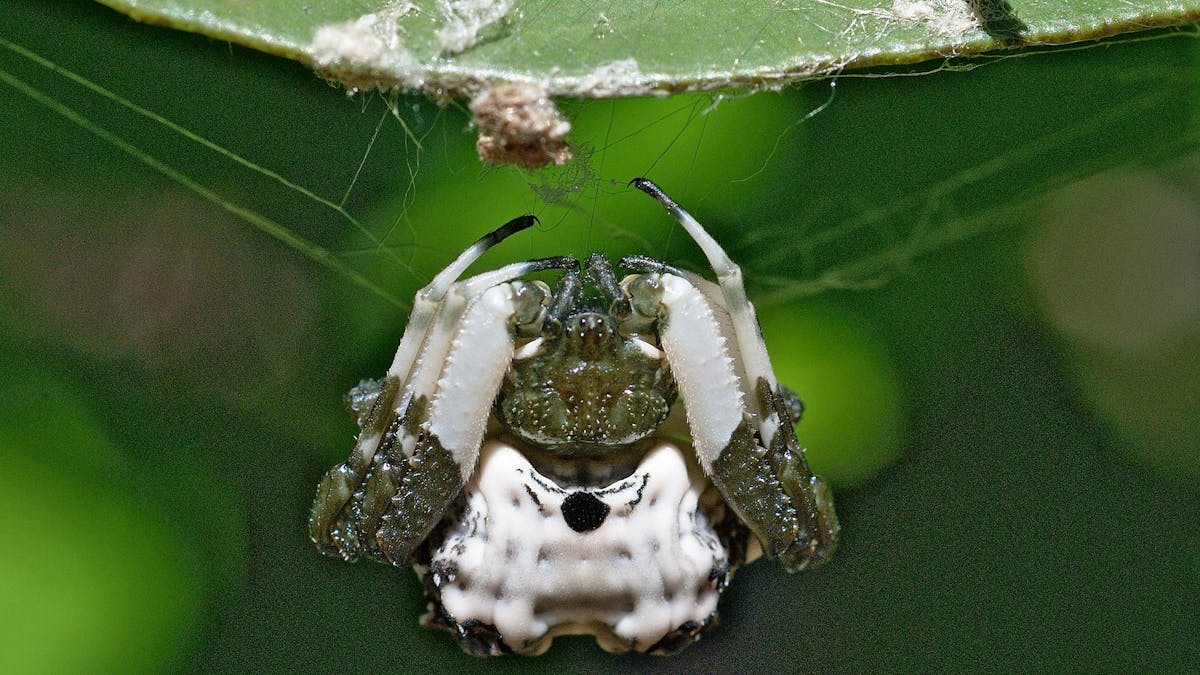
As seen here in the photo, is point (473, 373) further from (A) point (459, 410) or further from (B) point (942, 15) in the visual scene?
(B) point (942, 15)

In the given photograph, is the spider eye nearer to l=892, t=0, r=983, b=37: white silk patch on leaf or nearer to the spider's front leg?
the spider's front leg

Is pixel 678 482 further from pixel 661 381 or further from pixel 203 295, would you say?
pixel 203 295

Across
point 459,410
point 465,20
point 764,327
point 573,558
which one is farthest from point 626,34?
point 764,327

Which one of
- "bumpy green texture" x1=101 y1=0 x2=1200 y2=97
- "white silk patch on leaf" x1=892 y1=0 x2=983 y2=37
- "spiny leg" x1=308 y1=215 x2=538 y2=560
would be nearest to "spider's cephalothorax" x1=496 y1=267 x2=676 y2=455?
"spiny leg" x1=308 y1=215 x2=538 y2=560

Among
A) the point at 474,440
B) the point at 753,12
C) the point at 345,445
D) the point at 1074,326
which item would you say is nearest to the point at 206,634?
the point at 345,445

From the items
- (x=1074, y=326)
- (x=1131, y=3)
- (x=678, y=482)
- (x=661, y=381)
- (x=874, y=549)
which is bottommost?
(x=874, y=549)

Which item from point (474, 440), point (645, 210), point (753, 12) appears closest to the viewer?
point (753, 12)
